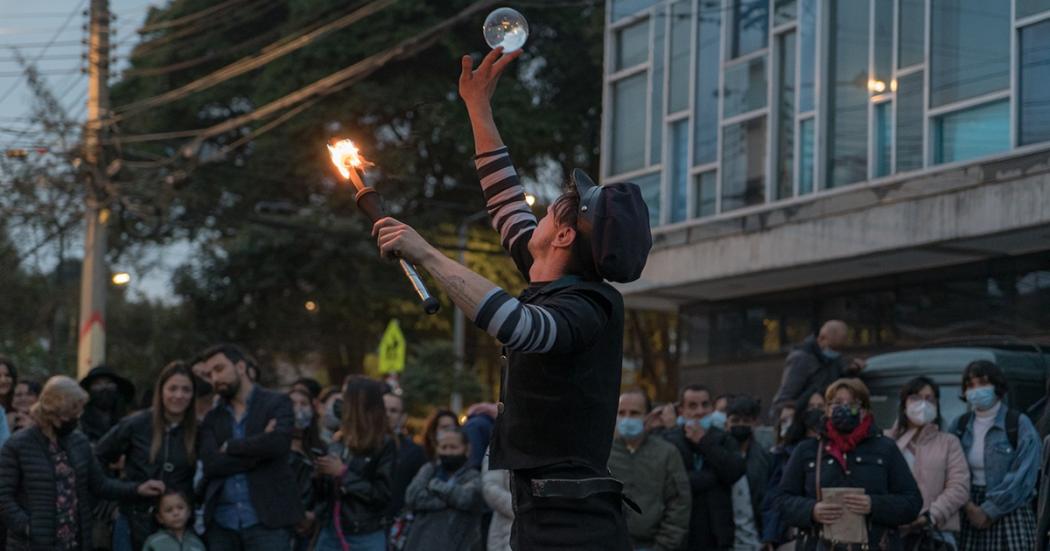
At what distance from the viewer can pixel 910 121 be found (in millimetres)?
20172

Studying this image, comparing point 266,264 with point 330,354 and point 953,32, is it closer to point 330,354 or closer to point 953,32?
point 330,354

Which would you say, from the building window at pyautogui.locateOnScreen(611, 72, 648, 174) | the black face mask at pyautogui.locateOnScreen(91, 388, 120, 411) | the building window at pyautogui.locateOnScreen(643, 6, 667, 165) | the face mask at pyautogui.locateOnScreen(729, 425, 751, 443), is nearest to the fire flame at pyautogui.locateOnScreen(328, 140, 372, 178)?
the face mask at pyautogui.locateOnScreen(729, 425, 751, 443)

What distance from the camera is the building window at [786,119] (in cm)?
2211

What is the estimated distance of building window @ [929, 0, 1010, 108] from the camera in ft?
62.0

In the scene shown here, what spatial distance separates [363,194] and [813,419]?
6830 mm

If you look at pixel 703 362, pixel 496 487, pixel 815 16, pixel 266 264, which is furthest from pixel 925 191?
pixel 266 264

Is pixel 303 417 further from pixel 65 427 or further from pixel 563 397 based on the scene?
pixel 563 397

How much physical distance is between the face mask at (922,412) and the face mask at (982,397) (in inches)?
9.7

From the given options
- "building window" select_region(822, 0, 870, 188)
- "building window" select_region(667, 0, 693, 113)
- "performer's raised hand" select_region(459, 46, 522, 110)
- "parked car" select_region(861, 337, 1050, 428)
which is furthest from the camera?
"building window" select_region(667, 0, 693, 113)

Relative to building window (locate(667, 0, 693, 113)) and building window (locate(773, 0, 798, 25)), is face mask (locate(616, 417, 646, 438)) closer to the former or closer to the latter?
building window (locate(773, 0, 798, 25))

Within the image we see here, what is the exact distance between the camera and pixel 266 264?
36.7 m

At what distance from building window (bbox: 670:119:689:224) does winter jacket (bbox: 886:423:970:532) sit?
12.1 meters

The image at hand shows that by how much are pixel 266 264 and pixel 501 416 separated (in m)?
31.4

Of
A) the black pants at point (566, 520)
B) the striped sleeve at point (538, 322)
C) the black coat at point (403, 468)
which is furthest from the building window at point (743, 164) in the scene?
the striped sleeve at point (538, 322)
